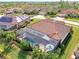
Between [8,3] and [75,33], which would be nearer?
[75,33]

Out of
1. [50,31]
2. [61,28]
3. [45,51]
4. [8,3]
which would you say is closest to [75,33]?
[61,28]

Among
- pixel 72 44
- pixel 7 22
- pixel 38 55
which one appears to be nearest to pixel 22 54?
pixel 38 55

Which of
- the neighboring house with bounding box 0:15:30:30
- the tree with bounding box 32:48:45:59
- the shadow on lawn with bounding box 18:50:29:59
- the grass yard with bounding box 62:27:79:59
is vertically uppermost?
the neighboring house with bounding box 0:15:30:30

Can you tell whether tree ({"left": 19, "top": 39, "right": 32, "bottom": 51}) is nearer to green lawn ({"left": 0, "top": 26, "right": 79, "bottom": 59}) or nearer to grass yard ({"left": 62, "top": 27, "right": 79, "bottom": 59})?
green lawn ({"left": 0, "top": 26, "right": 79, "bottom": 59})

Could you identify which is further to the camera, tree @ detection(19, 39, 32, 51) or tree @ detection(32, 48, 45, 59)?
tree @ detection(19, 39, 32, 51)

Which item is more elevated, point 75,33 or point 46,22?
point 46,22

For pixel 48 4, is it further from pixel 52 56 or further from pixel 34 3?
pixel 52 56

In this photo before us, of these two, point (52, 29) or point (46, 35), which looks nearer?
point (46, 35)

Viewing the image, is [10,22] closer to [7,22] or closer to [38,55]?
[7,22]

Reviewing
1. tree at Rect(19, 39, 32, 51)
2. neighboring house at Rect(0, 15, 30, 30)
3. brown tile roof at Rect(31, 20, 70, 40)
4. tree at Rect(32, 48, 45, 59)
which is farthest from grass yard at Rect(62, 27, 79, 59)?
neighboring house at Rect(0, 15, 30, 30)
